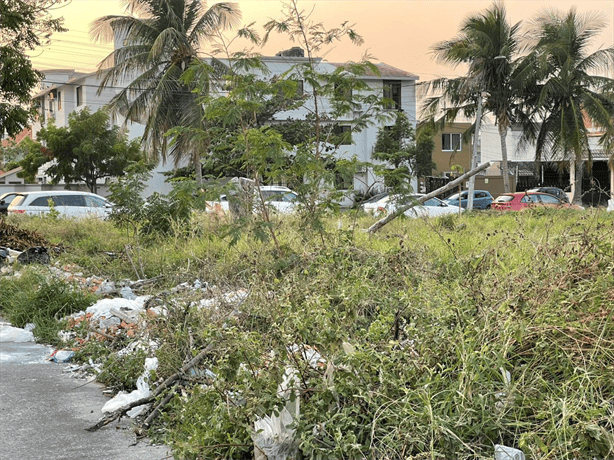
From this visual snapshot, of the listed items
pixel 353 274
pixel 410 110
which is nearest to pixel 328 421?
pixel 353 274

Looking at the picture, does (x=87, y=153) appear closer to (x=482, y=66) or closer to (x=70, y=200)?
(x=70, y=200)

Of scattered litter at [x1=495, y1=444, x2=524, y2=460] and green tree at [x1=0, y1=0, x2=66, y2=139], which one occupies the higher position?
green tree at [x1=0, y1=0, x2=66, y2=139]

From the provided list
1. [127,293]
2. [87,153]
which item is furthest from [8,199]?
[127,293]

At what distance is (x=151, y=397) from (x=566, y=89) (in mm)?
37779

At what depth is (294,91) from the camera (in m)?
8.77

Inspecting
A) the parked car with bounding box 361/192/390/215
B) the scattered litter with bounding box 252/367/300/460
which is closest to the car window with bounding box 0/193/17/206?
the parked car with bounding box 361/192/390/215

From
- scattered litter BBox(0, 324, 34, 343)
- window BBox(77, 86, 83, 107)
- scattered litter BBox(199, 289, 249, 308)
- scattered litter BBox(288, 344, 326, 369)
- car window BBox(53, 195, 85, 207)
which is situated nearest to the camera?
scattered litter BBox(288, 344, 326, 369)

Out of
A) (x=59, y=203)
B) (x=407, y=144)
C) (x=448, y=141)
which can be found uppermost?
(x=448, y=141)

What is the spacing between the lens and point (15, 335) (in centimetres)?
847

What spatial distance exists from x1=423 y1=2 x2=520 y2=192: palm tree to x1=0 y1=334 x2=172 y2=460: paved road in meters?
34.3

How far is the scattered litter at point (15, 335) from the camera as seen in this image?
840 centimetres

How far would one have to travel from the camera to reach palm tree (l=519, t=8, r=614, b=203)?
3850 cm

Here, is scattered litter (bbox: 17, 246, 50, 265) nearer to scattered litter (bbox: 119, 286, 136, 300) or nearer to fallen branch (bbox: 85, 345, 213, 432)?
scattered litter (bbox: 119, 286, 136, 300)

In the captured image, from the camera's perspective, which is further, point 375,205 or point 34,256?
point 375,205
